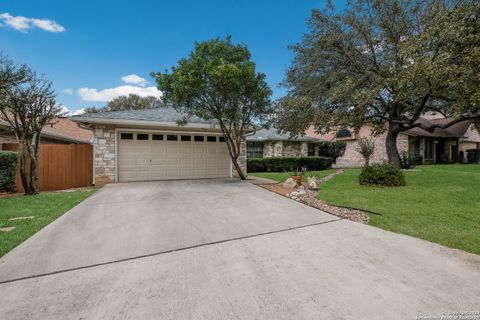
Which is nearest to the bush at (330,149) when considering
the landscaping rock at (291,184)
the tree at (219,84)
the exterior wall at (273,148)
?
the exterior wall at (273,148)

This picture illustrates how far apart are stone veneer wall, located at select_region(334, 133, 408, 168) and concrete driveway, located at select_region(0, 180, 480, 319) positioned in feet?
61.1

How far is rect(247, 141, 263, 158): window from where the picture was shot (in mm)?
18312

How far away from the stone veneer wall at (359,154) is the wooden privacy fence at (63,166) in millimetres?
19382

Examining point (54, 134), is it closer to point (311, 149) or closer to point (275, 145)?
point (275, 145)

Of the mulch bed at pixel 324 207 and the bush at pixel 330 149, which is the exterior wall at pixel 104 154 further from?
the bush at pixel 330 149

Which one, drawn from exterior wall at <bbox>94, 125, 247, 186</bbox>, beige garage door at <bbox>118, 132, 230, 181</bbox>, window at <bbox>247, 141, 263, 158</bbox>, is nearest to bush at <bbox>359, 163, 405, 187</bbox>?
beige garage door at <bbox>118, 132, 230, 181</bbox>

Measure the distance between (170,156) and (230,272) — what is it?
9.21 meters

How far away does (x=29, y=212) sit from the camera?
537 centimetres

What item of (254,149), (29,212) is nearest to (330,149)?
(254,149)

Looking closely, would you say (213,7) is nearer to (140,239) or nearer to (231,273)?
(140,239)

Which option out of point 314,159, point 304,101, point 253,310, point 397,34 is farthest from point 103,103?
point 253,310

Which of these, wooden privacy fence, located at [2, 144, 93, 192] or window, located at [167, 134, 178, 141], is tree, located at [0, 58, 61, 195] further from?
window, located at [167, 134, 178, 141]

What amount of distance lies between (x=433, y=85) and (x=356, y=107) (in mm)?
2359

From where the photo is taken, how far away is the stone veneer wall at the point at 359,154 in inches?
787
